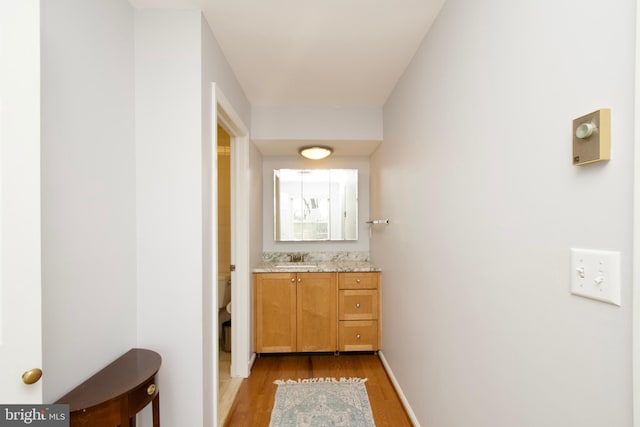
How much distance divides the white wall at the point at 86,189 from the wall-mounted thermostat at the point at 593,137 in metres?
1.62

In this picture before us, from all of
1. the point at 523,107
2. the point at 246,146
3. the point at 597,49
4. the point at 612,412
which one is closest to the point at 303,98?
the point at 246,146

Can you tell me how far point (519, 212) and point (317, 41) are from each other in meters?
1.52

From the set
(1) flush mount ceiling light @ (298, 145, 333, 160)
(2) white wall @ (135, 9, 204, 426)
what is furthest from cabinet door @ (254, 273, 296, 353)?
(2) white wall @ (135, 9, 204, 426)

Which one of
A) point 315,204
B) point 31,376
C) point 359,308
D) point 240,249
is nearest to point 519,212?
point 31,376

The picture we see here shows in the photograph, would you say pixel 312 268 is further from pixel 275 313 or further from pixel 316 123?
pixel 316 123

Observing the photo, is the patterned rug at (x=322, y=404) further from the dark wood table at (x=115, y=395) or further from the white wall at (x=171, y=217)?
the dark wood table at (x=115, y=395)

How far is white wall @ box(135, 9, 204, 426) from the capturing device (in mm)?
1544

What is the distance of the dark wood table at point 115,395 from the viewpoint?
103 centimetres

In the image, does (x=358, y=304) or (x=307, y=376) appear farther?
(x=358, y=304)

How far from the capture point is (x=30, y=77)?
847 mm

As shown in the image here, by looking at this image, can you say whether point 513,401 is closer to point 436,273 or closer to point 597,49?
point 436,273

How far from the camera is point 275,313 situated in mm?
2936

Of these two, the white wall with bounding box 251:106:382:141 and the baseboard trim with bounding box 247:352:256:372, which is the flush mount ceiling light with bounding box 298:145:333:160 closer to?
the white wall with bounding box 251:106:382:141

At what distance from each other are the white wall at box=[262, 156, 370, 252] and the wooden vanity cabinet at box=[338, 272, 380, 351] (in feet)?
1.98
